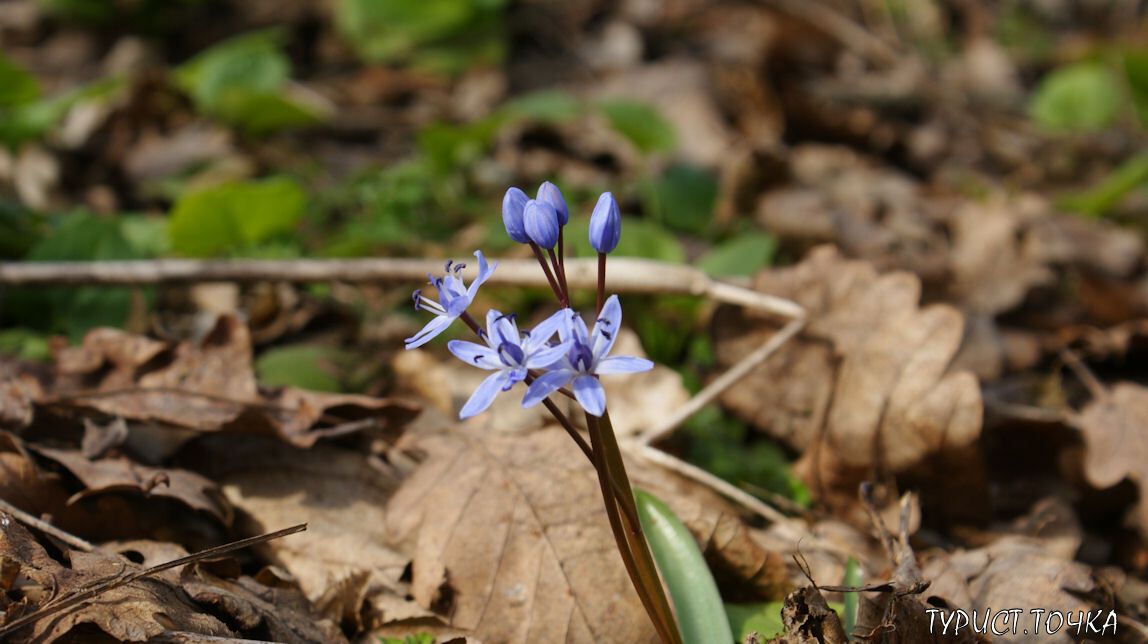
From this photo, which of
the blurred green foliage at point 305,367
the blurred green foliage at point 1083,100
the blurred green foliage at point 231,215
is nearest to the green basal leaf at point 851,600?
the blurred green foliage at point 305,367

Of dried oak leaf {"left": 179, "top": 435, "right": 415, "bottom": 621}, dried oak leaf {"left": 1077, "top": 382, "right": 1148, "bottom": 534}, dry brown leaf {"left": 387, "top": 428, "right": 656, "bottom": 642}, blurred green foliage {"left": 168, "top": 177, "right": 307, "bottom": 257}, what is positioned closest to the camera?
dry brown leaf {"left": 387, "top": 428, "right": 656, "bottom": 642}

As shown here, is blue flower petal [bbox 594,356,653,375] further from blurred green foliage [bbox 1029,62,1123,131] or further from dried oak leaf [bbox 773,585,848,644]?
blurred green foliage [bbox 1029,62,1123,131]

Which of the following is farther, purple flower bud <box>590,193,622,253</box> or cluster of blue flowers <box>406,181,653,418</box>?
purple flower bud <box>590,193,622,253</box>

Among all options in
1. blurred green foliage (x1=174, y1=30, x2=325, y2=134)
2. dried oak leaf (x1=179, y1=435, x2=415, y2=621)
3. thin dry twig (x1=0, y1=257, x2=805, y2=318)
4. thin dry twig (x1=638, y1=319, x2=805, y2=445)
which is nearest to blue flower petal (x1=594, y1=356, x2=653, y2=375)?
dried oak leaf (x1=179, y1=435, x2=415, y2=621)

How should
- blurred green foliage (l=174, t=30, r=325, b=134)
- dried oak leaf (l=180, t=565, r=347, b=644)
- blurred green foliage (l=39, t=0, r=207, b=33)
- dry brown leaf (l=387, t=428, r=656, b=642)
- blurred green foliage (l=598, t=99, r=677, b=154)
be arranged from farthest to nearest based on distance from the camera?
blurred green foliage (l=39, t=0, r=207, b=33), blurred green foliage (l=174, t=30, r=325, b=134), blurred green foliage (l=598, t=99, r=677, b=154), dry brown leaf (l=387, t=428, r=656, b=642), dried oak leaf (l=180, t=565, r=347, b=644)

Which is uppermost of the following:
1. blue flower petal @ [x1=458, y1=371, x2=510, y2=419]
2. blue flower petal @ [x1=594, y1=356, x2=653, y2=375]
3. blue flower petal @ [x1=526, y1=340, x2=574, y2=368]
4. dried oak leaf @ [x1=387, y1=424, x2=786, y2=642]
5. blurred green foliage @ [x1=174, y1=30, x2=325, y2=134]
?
blue flower petal @ [x1=526, y1=340, x2=574, y2=368]

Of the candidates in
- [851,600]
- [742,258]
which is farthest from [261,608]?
[742,258]

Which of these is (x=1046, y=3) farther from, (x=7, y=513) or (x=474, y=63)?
(x=7, y=513)

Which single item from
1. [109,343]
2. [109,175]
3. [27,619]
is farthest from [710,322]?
[109,175]
